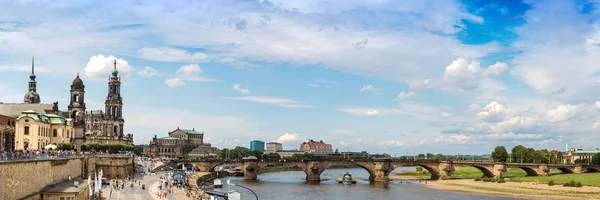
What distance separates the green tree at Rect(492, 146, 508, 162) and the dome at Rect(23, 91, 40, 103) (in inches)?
4231

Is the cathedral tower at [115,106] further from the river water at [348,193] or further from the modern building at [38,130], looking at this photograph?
the river water at [348,193]

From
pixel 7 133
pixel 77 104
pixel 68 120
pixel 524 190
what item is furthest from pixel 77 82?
pixel 524 190

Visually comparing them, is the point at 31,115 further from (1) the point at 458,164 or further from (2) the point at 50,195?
(1) the point at 458,164

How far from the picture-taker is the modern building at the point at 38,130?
8512cm

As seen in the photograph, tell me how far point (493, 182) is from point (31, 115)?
75.3 m

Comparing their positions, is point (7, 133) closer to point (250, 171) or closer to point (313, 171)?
point (250, 171)

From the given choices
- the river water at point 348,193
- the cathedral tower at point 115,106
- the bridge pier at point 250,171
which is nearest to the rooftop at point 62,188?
the river water at point 348,193

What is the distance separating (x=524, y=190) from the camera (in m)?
88.2

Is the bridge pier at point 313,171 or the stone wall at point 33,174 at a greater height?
the stone wall at point 33,174

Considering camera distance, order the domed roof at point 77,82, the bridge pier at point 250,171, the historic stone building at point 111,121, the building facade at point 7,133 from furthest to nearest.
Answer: the historic stone building at point 111,121 < the domed roof at point 77,82 < the bridge pier at point 250,171 < the building facade at point 7,133

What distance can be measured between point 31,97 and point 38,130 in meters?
38.5

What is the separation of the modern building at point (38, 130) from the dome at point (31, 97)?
25.9 m

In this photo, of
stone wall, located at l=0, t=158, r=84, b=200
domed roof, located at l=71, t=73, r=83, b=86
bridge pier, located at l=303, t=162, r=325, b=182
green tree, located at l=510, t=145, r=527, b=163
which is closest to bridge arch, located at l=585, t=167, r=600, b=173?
green tree, located at l=510, t=145, r=527, b=163

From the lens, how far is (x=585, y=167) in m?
126
